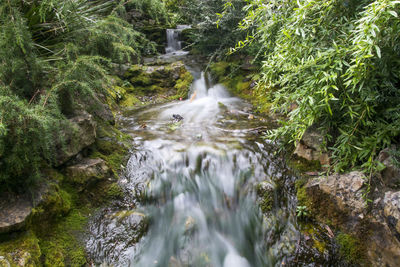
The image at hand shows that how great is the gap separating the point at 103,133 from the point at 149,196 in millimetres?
1357

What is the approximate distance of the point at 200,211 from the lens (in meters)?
3.12

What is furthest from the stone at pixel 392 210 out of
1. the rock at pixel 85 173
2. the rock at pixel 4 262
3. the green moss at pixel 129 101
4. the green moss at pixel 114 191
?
the green moss at pixel 129 101

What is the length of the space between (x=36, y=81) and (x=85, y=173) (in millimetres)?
1191

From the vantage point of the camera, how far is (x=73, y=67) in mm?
2648

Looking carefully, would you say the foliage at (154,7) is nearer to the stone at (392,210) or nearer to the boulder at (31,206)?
the boulder at (31,206)

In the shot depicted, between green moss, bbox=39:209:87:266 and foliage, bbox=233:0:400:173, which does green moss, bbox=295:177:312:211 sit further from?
green moss, bbox=39:209:87:266

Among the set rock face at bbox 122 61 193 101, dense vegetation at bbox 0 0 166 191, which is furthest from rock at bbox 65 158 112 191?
rock face at bbox 122 61 193 101

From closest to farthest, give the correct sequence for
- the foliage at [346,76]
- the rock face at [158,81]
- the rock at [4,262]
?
1. the rock at [4,262]
2. the foliage at [346,76]
3. the rock face at [158,81]

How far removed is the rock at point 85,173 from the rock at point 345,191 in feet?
8.92

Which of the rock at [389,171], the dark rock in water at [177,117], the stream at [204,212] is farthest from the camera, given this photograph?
the dark rock in water at [177,117]

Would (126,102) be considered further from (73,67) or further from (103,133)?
(73,67)

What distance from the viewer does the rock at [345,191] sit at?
98.5 inches

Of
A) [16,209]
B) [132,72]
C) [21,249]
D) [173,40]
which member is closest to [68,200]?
[16,209]

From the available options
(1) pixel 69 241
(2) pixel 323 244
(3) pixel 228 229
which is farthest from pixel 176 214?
(2) pixel 323 244
